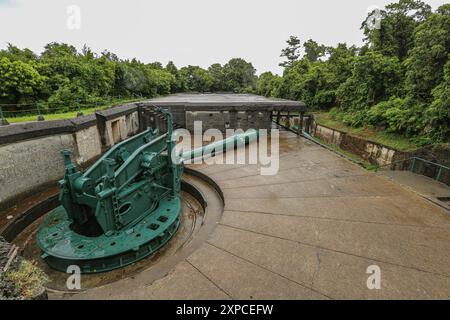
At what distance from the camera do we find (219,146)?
8.71 m

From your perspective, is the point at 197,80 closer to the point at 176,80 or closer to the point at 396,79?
the point at 176,80

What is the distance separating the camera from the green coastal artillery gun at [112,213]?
377 centimetres

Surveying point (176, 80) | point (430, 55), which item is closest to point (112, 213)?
point (430, 55)

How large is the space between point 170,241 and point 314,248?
298cm

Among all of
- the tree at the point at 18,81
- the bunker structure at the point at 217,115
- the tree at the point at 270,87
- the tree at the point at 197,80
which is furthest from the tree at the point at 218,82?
the tree at the point at 18,81

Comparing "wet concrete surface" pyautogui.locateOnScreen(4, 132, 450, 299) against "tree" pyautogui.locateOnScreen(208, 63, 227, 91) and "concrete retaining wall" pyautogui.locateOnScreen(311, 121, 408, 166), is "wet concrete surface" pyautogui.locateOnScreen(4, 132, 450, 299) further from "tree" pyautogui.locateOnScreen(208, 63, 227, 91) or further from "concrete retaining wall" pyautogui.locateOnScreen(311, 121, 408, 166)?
"tree" pyautogui.locateOnScreen(208, 63, 227, 91)

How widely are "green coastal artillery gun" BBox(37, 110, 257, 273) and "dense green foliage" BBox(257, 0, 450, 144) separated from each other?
469 inches

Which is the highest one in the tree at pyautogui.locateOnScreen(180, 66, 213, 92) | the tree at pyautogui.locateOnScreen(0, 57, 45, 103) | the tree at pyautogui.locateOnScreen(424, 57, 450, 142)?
the tree at pyautogui.locateOnScreen(180, 66, 213, 92)

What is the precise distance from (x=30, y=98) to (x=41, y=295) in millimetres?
13644

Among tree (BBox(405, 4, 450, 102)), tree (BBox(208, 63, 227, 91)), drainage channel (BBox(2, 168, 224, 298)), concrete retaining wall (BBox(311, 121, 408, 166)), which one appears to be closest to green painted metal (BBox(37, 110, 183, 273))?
drainage channel (BBox(2, 168, 224, 298))

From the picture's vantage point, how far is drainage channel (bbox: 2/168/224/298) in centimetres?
352

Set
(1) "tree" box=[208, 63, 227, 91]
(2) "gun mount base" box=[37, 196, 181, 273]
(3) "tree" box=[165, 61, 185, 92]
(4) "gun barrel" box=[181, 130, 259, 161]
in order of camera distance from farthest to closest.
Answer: (1) "tree" box=[208, 63, 227, 91], (3) "tree" box=[165, 61, 185, 92], (4) "gun barrel" box=[181, 130, 259, 161], (2) "gun mount base" box=[37, 196, 181, 273]
